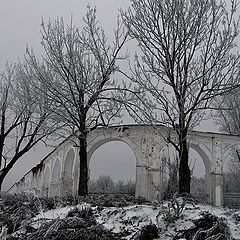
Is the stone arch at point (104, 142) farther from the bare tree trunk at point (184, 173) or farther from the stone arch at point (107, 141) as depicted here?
the bare tree trunk at point (184, 173)

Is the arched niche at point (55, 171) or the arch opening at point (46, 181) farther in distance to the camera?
the arch opening at point (46, 181)

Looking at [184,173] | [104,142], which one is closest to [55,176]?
[104,142]

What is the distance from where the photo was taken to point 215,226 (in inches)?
241

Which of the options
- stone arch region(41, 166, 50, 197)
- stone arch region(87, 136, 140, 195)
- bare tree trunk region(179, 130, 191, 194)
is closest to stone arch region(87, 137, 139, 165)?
stone arch region(87, 136, 140, 195)

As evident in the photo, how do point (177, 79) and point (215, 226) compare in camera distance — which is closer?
point (215, 226)

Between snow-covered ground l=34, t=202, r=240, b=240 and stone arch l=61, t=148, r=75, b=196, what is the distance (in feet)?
45.9

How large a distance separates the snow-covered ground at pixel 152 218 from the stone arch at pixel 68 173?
13990 mm

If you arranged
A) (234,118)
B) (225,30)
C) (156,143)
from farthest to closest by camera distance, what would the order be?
(234,118)
(156,143)
(225,30)

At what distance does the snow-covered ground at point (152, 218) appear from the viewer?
6539mm

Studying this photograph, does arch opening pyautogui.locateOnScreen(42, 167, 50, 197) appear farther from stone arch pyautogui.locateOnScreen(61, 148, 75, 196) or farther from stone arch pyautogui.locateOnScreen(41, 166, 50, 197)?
stone arch pyautogui.locateOnScreen(61, 148, 75, 196)

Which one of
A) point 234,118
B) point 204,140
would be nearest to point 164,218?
point 204,140

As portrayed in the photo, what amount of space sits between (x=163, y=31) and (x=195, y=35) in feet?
3.04

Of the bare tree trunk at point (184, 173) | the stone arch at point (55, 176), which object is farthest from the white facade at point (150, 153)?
the bare tree trunk at point (184, 173)

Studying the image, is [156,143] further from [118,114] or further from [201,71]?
[201,71]
